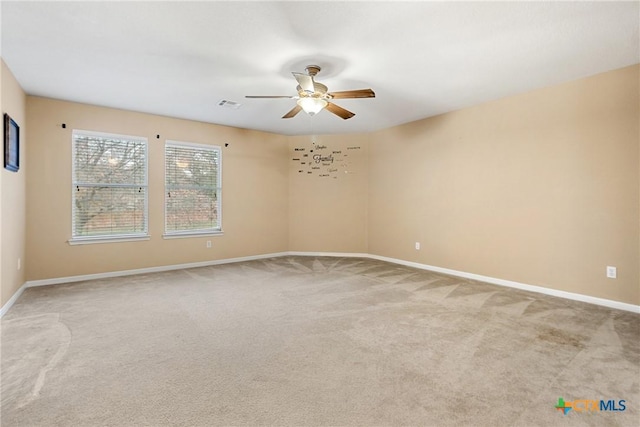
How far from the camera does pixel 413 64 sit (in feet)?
10.7

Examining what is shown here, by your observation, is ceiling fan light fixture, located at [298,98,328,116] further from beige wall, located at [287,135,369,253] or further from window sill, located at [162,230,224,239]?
window sill, located at [162,230,224,239]

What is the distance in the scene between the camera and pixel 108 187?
482 cm

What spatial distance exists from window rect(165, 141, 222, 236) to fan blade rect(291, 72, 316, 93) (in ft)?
10.4

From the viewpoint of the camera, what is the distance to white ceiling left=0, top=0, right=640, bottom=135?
2.38m

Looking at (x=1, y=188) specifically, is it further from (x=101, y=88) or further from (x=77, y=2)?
(x=77, y=2)

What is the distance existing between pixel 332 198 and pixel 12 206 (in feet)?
15.8

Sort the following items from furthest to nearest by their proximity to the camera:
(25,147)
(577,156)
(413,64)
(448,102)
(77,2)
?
1. (448,102)
2. (25,147)
3. (577,156)
4. (413,64)
5. (77,2)

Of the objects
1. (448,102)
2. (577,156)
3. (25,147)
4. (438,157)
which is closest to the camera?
(577,156)

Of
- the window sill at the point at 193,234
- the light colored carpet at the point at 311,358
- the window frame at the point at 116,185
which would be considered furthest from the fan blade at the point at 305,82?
the window sill at the point at 193,234

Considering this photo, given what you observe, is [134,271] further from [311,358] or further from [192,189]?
[311,358]

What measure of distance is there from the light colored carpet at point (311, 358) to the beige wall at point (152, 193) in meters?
0.80

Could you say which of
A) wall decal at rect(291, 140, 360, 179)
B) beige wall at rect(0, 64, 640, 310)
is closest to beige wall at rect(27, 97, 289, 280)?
beige wall at rect(0, 64, 640, 310)

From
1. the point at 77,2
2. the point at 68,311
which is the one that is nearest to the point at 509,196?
the point at 77,2

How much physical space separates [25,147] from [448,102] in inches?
225
